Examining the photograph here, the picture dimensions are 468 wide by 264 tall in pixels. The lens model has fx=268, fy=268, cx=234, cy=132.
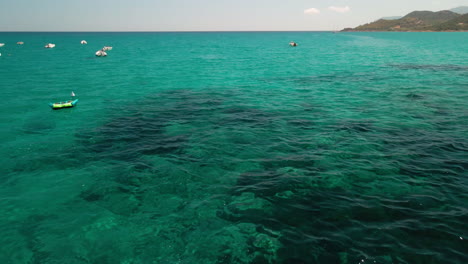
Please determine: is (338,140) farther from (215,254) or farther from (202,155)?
(215,254)

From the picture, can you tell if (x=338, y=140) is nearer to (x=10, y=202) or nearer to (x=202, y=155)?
(x=202, y=155)

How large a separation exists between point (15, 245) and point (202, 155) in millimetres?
13030

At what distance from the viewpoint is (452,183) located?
57.7 feet

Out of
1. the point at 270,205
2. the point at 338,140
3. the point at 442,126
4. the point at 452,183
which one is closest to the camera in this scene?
the point at 270,205

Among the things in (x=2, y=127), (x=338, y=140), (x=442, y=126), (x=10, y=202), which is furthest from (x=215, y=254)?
(x=2, y=127)

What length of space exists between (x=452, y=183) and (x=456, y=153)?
5.85 metres

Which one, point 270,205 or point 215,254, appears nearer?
point 215,254

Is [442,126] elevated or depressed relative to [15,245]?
elevated

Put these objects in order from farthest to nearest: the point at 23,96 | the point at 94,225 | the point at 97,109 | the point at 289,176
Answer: the point at 23,96, the point at 97,109, the point at 289,176, the point at 94,225

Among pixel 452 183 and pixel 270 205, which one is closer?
pixel 270 205

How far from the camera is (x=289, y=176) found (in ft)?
62.3

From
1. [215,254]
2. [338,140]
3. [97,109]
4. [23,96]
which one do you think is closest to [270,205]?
[215,254]

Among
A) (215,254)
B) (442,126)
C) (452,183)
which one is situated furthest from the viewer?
(442,126)

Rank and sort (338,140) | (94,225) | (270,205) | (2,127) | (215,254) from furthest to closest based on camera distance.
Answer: (2,127), (338,140), (270,205), (94,225), (215,254)
